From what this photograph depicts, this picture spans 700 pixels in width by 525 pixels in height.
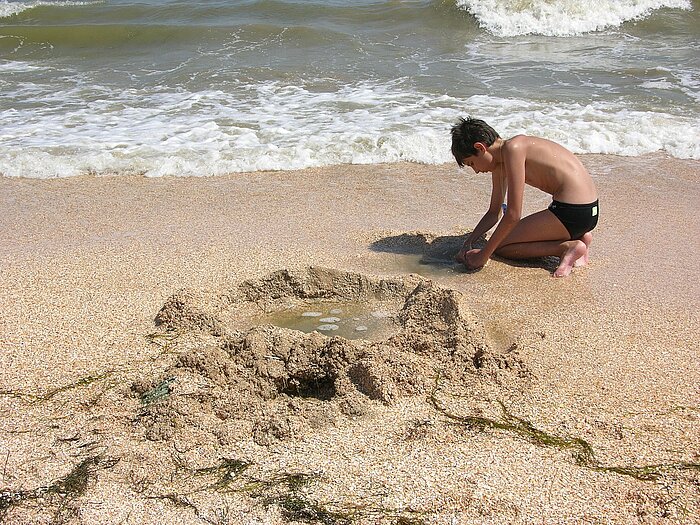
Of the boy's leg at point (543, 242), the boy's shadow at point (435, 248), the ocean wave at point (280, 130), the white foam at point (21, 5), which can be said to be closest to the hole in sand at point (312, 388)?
the boy's shadow at point (435, 248)

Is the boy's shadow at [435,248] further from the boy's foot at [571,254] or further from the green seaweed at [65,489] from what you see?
the green seaweed at [65,489]

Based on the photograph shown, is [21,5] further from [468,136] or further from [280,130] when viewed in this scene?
[468,136]

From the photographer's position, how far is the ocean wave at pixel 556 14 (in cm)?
1264

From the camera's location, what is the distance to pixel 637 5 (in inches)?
526

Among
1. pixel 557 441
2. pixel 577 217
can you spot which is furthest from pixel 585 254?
pixel 557 441

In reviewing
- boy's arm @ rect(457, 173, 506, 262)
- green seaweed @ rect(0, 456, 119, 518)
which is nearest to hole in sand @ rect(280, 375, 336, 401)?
green seaweed @ rect(0, 456, 119, 518)

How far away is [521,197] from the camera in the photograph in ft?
13.8

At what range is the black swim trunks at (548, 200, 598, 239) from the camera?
4.38 meters

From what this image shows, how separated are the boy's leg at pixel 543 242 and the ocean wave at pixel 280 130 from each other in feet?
7.23

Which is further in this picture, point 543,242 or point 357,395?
point 543,242

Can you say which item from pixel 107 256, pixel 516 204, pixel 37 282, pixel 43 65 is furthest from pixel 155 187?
pixel 43 65

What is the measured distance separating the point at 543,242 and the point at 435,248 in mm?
695

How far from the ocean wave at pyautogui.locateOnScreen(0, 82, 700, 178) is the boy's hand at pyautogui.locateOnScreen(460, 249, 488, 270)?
2.37 metres

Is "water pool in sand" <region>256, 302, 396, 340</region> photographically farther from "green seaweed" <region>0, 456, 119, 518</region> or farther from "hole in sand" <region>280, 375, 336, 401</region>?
"green seaweed" <region>0, 456, 119, 518</region>
